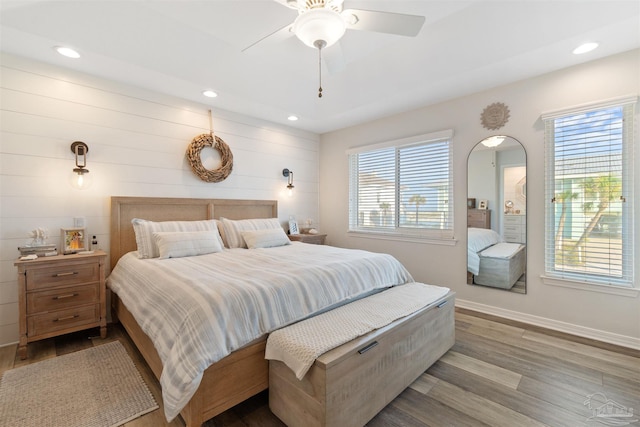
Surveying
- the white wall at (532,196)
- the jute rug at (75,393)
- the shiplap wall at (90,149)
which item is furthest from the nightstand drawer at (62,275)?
the white wall at (532,196)

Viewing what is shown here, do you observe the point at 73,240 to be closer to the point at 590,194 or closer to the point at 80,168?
the point at 80,168

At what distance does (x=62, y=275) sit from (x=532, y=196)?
14.9 feet

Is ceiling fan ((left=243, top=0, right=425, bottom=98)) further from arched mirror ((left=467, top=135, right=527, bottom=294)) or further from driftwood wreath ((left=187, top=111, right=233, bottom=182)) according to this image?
driftwood wreath ((left=187, top=111, right=233, bottom=182))

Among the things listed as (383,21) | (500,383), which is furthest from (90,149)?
(500,383)

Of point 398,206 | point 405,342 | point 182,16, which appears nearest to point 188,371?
point 405,342

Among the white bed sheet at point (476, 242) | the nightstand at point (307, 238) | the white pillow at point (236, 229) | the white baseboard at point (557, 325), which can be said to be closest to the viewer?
the white baseboard at point (557, 325)

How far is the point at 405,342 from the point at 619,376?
1.65 metres

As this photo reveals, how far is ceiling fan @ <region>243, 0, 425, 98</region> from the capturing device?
1597mm

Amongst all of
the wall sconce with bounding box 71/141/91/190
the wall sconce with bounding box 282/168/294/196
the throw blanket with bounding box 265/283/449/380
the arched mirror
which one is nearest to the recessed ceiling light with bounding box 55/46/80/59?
the wall sconce with bounding box 71/141/91/190

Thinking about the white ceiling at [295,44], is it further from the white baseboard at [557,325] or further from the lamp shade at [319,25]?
the white baseboard at [557,325]

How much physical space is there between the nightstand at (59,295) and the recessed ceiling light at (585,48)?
4662mm

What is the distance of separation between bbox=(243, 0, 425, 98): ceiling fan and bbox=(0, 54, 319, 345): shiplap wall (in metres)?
2.36

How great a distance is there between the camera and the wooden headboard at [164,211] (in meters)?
3.07

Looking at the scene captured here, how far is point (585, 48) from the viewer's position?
2.49 metres
